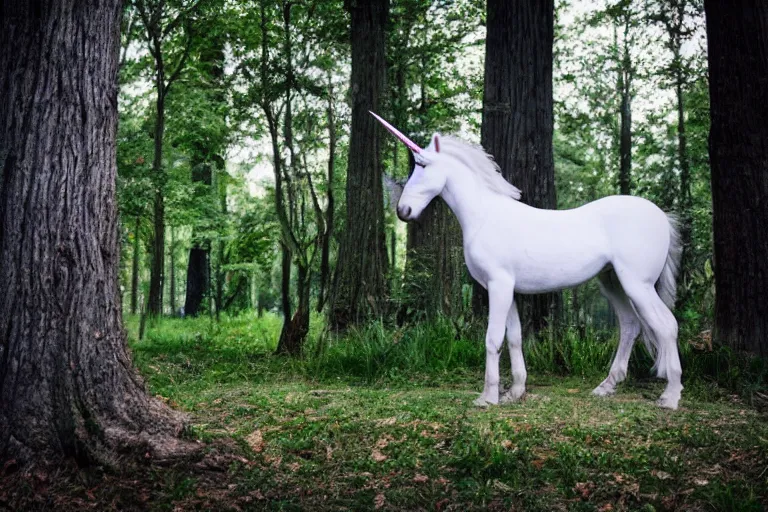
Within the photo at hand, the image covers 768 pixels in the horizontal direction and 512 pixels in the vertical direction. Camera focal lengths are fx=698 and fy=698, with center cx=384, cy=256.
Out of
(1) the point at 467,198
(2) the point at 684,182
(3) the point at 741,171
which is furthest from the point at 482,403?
(2) the point at 684,182

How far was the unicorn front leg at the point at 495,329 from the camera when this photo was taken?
5.60 meters

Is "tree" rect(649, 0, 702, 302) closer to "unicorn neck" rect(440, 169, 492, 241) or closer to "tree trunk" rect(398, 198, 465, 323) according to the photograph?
"tree trunk" rect(398, 198, 465, 323)

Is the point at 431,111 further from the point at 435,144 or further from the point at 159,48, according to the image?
the point at 435,144

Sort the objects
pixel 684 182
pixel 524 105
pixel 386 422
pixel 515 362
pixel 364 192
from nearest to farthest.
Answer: pixel 386 422 < pixel 515 362 < pixel 524 105 < pixel 364 192 < pixel 684 182

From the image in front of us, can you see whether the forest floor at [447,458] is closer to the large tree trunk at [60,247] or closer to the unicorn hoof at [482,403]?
the unicorn hoof at [482,403]

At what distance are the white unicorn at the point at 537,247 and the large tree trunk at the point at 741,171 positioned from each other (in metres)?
1.05

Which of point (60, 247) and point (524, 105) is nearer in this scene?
point (60, 247)

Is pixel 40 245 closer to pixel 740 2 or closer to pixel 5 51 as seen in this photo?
pixel 5 51

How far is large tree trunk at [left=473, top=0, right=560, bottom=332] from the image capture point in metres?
7.33

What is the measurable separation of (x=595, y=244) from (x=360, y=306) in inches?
154

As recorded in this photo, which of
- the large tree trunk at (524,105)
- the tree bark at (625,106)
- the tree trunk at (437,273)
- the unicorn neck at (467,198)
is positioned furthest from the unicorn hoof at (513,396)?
the tree bark at (625,106)

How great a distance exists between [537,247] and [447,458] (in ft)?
6.69

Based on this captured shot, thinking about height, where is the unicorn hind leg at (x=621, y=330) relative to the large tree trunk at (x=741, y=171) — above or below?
below

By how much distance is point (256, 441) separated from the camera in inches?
189
